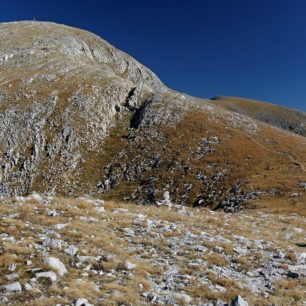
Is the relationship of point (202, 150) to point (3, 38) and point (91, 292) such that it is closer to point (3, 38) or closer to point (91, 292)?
point (91, 292)

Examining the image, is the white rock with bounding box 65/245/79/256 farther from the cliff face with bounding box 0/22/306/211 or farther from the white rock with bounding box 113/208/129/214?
the cliff face with bounding box 0/22/306/211

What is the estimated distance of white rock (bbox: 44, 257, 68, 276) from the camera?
11.6 m

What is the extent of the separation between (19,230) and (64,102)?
234ft

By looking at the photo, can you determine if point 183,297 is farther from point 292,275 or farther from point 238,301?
point 292,275

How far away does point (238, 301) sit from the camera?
10.7m

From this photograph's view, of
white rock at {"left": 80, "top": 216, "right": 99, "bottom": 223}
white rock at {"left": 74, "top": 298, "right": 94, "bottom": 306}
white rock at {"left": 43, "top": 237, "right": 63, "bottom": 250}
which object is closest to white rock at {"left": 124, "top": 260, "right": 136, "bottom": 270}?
white rock at {"left": 43, "top": 237, "right": 63, "bottom": 250}

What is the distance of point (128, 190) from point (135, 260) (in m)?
46.5

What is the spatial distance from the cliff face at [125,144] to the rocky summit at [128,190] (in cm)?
31

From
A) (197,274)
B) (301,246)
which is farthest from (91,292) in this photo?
(301,246)

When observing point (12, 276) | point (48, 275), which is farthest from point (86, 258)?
point (12, 276)

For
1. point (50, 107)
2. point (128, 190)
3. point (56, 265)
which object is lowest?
point (128, 190)

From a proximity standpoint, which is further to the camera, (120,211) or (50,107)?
(50,107)

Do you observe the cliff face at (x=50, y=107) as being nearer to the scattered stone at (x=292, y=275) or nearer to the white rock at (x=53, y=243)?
the white rock at (x=53, y=243)

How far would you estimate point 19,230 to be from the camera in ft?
49.2
